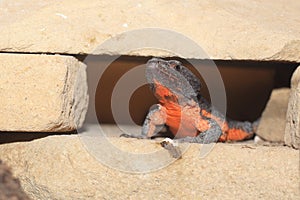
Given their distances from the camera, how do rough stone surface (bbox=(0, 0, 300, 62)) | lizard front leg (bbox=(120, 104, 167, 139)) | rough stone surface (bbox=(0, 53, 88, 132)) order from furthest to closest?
1. lizard front leg (bbox=(120, 104, 167, 139))
2. rough stone surface (bbox=(0, 0, 300, 62))
3. rough stone surface (bbox=(0, 53, 88, 132))

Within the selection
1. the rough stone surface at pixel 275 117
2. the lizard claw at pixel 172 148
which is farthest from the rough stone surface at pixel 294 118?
the rough stone surface at pixel 275 117

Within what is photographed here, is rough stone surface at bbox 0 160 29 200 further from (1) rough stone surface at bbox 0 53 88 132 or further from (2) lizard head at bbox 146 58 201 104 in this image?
(2) lizard head at bbox 146 58 201 104

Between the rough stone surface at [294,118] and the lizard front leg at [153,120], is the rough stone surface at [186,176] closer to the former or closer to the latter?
the rough stone surface at [294,118]

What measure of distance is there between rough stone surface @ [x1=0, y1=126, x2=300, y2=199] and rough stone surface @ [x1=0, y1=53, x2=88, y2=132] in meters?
0.22

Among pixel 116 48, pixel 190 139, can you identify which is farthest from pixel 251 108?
pixel 116 48

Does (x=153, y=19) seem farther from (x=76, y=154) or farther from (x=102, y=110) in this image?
(x=102, y=110)

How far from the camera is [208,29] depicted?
120 inches

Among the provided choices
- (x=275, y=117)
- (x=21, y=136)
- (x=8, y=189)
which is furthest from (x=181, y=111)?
(x=8, y=189)

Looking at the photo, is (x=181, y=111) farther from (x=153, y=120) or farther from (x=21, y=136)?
(x=21, y=136)

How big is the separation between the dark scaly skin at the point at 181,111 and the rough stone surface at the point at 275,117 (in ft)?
1.18

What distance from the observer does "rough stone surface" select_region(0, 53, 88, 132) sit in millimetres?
2850

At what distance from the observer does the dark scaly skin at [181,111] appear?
338 centimetres

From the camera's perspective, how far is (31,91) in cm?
286

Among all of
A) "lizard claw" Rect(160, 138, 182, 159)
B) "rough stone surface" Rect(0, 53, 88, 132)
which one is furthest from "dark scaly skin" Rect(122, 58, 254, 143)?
"rough stone surface" Rect(0, 53, 88, 132)
